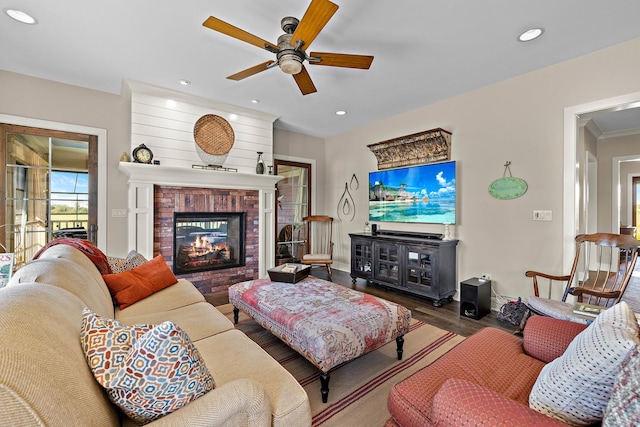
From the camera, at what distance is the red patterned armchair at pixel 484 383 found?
0.92m

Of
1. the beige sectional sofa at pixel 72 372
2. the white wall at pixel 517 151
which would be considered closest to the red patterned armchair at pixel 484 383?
the beige sectional sofa at pixel 72 372

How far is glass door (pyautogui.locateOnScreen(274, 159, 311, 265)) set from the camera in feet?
17.2

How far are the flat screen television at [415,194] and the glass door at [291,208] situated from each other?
1.43 meters

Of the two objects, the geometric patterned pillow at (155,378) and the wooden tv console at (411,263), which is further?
the wooden tv console at (411,263)

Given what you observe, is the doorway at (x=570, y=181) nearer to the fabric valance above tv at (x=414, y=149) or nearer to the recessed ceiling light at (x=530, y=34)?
the recessed ceiling light at (x=530, y=34)

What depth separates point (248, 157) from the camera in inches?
170

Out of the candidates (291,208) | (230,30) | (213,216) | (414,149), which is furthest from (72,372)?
(291,208)

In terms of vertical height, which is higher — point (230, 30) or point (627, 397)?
point (230, 30)

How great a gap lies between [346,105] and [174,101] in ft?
7.72

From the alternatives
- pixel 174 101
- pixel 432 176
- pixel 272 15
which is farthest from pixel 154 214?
pixel 432 176

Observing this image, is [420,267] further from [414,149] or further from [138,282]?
[138,282]

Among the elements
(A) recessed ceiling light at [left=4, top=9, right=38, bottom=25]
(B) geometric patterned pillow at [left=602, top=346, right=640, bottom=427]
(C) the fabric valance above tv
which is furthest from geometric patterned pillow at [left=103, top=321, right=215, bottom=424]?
(C) the fabric valance above tv

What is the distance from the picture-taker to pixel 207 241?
4086 mm

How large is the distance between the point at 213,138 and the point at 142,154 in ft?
3.04
